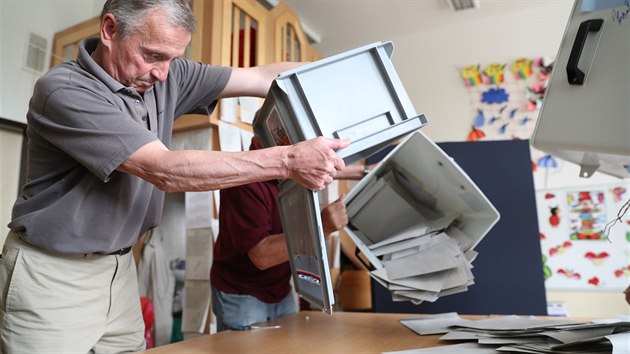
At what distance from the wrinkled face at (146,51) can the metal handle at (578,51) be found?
0.83 m

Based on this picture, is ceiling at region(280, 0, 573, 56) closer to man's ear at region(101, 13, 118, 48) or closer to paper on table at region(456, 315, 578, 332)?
man's ear at region(101, 13, 118, 48)

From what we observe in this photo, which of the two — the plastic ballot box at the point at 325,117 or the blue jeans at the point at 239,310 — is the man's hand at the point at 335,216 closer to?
the plastic ballot box at the point at 325,117

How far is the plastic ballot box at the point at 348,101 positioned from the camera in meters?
1.02

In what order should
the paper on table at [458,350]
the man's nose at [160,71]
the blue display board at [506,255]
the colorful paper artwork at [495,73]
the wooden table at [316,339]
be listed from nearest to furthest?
the paper on table at [458,350] → the wooden table at [316,339] → the man's nose at [160,71] → the blue display board at [506,255] → the colorful paper artwork at [495,73]

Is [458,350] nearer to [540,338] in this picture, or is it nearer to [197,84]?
[540,338]

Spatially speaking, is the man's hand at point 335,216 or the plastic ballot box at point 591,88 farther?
the man's hand at point 335,216

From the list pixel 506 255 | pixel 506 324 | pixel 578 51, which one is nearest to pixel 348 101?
pixel 578 51

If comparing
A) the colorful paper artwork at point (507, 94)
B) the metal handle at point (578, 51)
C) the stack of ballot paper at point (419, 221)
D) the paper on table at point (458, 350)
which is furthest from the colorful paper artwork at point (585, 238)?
the metal handle at point (578, 51)

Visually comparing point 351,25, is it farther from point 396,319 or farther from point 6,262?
point 6,262

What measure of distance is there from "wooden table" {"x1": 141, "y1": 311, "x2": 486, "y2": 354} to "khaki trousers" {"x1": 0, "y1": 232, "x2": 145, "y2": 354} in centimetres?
20

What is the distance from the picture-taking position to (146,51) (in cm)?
112

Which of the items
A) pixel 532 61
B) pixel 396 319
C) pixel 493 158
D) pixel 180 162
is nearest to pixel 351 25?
pixel 532 61

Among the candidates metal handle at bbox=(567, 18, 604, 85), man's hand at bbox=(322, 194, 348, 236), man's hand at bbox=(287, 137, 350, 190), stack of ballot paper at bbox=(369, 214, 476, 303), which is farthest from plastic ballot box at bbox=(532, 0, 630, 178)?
man's hand at bbox=(322, 194, 348, 236)

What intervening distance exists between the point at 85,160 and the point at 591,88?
959 millimetres
